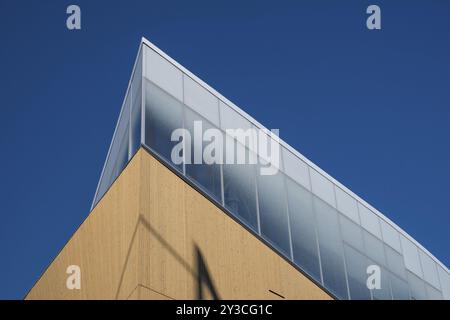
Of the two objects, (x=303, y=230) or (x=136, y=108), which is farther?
(x=303, y=230)

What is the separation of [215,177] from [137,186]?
9.37 ft

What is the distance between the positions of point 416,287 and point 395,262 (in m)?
1.61

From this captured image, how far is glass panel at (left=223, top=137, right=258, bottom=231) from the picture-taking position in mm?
15836

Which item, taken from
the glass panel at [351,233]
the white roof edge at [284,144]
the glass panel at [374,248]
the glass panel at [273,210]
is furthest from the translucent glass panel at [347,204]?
the glass panel at [273,210]

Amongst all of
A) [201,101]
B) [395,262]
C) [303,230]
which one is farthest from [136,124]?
[395,262]

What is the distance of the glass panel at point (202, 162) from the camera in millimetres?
15234

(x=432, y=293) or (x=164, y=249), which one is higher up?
(x=432, y=293)

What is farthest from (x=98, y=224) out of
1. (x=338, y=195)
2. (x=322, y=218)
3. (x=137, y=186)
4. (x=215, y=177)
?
(x=338, y=195)

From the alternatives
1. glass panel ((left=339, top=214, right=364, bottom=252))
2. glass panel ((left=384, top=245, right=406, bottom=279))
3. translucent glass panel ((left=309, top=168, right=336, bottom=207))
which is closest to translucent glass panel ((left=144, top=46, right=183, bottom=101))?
translucent glass panel ((left=309, top=168, right=336, bottom=207))

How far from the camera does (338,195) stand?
72.4 ft

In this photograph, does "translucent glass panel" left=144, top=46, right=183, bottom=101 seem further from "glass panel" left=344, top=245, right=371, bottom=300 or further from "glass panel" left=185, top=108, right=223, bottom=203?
Answer: "glass panel" left=344, top=245, right=371, bottom=300

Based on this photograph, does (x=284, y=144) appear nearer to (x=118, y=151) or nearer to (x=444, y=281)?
(x=118, y=151)

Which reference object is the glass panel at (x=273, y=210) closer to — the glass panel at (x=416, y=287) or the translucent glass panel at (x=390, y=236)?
the translucent glass panel at (x=390, y=236)

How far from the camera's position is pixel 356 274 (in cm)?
1970
